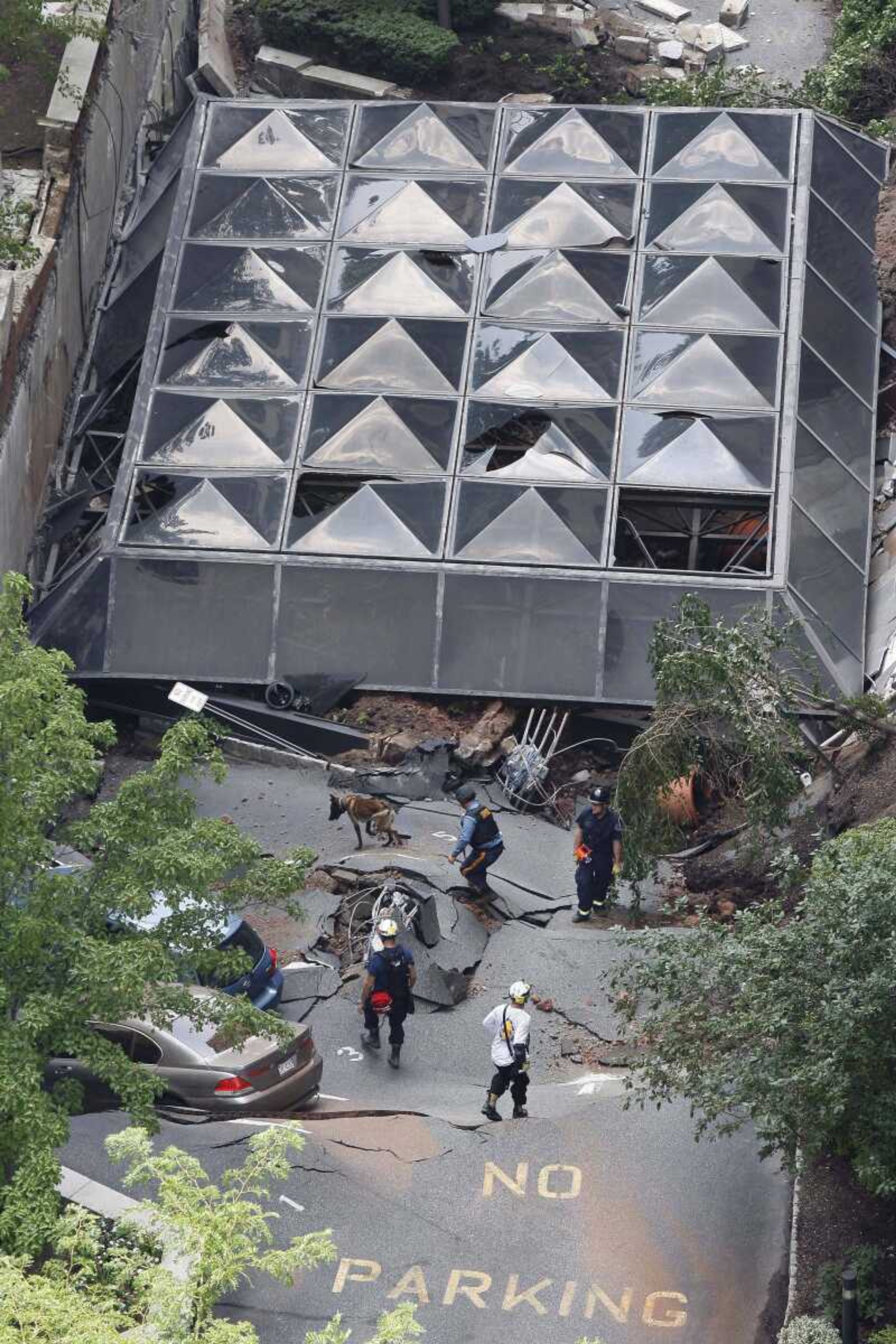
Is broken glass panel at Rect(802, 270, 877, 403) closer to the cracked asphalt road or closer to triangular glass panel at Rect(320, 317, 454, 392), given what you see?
triangular glass panel at Rect(320, 317, 454, 392)

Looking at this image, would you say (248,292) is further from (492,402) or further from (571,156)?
(571,156)

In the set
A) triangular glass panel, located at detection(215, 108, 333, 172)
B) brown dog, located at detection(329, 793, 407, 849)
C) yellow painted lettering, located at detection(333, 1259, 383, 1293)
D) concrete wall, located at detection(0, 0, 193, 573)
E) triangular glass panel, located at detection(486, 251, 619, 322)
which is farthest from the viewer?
triangular glass panel, located at detection(215, 108, 333, 172)

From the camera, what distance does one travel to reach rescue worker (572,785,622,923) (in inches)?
830

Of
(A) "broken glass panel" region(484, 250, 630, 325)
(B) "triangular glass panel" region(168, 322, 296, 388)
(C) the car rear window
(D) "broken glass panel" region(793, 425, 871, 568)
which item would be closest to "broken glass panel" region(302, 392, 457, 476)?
(B) "triangular glass panel" region(168, 322, 296, 388)

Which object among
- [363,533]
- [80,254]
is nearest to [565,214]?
[363,533]

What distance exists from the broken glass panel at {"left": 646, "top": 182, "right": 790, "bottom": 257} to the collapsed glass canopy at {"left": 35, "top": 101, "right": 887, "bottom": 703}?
0.04m

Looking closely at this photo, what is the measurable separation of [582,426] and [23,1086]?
14823 millimetres

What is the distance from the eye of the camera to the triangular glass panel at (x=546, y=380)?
26797 mm

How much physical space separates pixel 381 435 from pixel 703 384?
453cm

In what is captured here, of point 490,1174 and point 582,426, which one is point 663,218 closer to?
point 582,426

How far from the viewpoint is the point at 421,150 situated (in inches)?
1177

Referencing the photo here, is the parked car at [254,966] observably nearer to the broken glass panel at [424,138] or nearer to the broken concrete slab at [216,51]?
the broken glass panel at [424,138]

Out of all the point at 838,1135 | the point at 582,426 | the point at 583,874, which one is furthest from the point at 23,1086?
the point at 582,426

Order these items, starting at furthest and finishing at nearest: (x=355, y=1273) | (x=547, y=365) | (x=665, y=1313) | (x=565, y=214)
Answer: (x=565, y=214)
(x=547, y=365)
(x=355, y=1273)
(x=665, y=1313)
